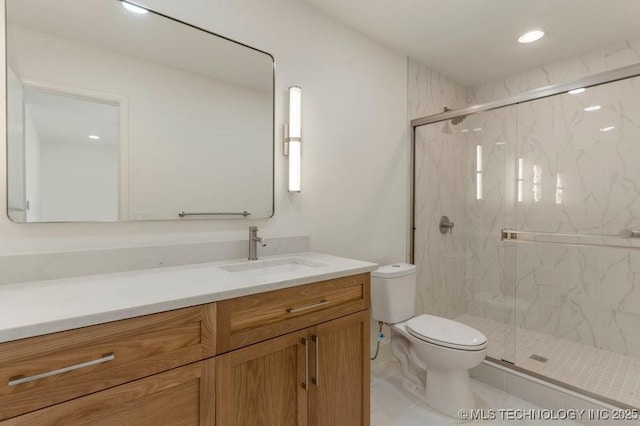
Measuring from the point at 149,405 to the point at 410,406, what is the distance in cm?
154

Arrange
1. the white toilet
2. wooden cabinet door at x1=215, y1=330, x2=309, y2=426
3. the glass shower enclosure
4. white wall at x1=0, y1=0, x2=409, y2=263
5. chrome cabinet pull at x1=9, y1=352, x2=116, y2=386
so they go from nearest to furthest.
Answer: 1. chrome cabinet pull at x1=9, y1=352, x2=116, y2=386
2. wooden cabinet door at x1=215, y1=330, x2=309, y2=426
3. white wall at x1=0, y1=0, x2=409, y2=263
4. the white toilet
5. the glass shower enclosure

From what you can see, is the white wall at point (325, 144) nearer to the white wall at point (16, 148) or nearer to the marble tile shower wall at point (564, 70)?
the white wall at point (16, 148)

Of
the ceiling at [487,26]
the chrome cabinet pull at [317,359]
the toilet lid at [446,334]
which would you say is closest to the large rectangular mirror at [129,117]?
the chrome cabinet pull at [317,359]

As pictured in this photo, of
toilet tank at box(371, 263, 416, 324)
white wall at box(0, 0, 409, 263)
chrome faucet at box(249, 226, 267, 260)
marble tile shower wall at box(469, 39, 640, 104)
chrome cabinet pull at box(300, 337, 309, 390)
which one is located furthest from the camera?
marble tile shower wall at box(469, 39, 640, 104)

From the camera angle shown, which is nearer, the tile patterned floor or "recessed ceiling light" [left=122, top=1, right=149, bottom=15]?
"recessed ceiling light" [left=122, top=1, right=149, bottom=15]

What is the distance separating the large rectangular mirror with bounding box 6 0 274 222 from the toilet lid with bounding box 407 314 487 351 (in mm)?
1145

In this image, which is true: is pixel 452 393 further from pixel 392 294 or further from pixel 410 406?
pixel 392 294

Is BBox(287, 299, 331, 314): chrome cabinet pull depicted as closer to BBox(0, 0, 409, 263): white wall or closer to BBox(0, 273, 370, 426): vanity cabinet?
BBox(0, 273, 370, 426): vanity cabinet

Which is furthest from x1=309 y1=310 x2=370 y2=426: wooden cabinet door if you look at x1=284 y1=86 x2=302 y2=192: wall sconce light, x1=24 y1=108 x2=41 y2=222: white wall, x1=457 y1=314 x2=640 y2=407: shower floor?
x1=457 y1=314 x2=640 y2=407: shower floor

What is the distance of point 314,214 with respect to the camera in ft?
6.54

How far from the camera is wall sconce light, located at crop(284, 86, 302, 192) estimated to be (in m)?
1.82

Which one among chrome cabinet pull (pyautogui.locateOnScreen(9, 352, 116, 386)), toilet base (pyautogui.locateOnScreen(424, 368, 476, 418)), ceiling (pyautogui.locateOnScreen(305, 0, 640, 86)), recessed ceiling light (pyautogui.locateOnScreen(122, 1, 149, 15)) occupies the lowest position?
toilet base (pyautogui.locateOnScreen(424, 368, 476, 418))

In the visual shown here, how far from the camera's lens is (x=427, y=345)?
183 cm

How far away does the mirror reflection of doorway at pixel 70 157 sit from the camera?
121cm
